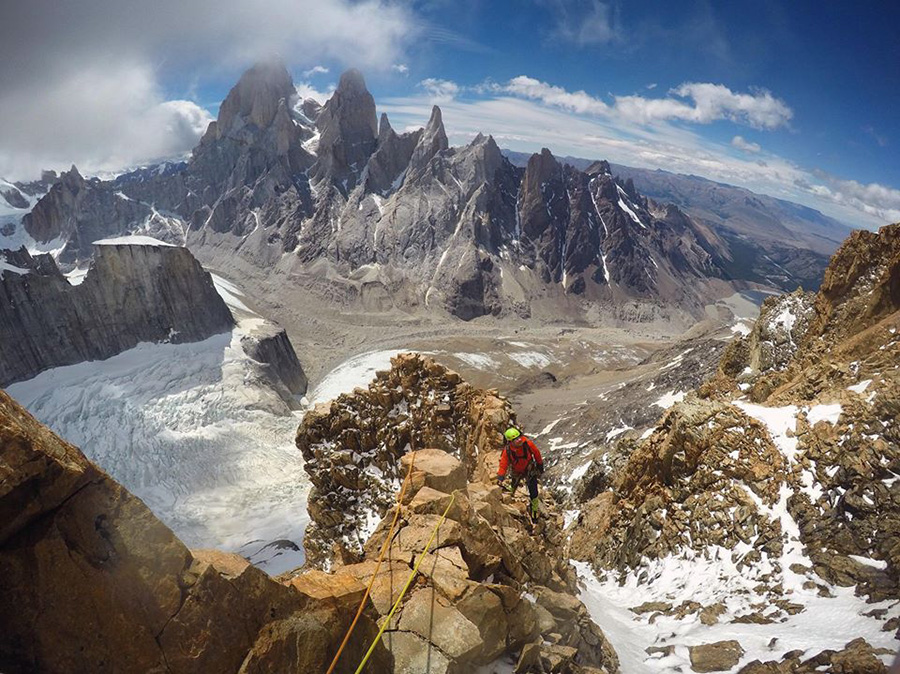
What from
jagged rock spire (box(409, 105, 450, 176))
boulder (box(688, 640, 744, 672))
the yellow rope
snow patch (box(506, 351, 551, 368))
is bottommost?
snow patch (box(506, 351, 551, 368))

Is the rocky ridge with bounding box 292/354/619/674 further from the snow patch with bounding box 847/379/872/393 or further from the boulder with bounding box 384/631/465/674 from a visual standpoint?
the snow patch with bounding box 847/379/872/393

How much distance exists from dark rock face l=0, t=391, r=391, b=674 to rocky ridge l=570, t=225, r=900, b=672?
11857 mm

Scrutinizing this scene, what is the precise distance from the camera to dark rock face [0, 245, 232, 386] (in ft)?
221

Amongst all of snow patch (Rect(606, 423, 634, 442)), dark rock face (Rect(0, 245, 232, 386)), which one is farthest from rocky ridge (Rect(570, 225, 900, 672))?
dark rock face (Rect(0, 245, 232, 386))

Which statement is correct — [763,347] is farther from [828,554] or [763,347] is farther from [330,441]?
[330,441]

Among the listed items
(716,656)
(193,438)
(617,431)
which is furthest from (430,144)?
(716,656)

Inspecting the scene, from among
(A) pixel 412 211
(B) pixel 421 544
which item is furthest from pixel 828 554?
(A) pixel 412 211

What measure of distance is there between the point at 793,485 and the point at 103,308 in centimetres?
9110

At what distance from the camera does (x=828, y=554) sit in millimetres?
14656

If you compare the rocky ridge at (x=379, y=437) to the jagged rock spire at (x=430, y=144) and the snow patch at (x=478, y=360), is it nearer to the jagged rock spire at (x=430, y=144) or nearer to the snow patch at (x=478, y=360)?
the snow patch at (x=478, y=360)

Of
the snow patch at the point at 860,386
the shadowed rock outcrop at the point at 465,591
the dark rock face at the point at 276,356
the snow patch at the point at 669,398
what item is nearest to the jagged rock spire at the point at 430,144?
the dark rock face at the point at 276,356

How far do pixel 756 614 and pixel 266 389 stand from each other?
75043 millimetres

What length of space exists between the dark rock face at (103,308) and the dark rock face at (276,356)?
784 cm

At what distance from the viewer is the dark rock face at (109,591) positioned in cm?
568
